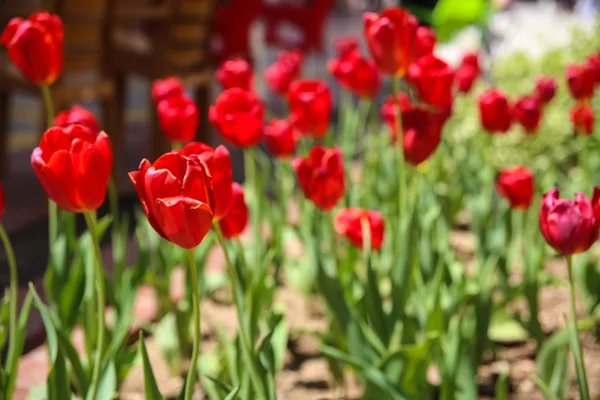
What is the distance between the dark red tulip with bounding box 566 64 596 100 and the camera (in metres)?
2.01

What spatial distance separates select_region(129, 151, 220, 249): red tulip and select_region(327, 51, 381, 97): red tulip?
1.31 meters

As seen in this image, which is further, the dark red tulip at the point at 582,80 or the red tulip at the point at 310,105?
the dark red tulip at the point at 582,80

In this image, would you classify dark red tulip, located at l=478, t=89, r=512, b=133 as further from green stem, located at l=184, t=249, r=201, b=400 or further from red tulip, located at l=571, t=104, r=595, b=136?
green stem, located at l=184, t=249, r=201, b=400

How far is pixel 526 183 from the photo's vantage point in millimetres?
1680

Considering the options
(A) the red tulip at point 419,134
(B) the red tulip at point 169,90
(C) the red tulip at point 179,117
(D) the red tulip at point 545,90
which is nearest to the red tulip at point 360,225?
(A) the red tulip at point 419,134

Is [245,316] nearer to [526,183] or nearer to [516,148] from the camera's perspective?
[526,183]

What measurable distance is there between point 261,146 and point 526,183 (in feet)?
11.8

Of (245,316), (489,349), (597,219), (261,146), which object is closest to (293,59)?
(489,349)

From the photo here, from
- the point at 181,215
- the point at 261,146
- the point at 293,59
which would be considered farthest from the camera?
the point at 261,146

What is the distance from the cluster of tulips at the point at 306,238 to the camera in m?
0.99

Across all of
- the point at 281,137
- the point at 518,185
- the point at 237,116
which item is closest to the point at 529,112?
the point at 518,185

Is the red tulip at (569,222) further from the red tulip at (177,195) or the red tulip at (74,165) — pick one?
the red tulip at (74,165)

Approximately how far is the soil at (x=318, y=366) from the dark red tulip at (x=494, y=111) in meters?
0.49

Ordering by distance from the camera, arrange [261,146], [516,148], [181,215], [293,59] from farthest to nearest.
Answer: [261,146] < [516,148] < [293,59] < [181,215]
